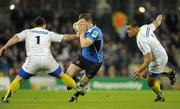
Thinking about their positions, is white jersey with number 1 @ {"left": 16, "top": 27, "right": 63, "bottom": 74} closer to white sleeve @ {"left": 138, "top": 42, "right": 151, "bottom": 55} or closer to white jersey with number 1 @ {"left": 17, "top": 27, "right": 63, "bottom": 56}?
white jersey with number 1 @ {"left": 17, "top": 27, "right": 63, "bottom": 56}

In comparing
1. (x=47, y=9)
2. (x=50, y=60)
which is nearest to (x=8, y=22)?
(x=47, y=9)

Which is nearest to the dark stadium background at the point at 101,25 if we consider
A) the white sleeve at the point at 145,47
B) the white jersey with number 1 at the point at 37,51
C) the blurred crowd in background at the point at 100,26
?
the blurred crowd in background at the point at 100,26

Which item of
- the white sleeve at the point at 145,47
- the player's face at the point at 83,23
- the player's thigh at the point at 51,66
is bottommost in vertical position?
the player's thigh at the point at 51,66

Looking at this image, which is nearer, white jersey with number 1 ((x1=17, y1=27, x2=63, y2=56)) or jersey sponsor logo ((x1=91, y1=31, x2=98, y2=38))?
white jersey with number 1 ((x1=17, y1=27, x2=63, y2=56))

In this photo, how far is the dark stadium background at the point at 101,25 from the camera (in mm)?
→ 30180

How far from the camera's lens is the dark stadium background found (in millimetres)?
30180

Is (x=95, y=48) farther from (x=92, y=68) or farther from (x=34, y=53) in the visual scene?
(x=34, y=53)

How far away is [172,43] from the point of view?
105ft

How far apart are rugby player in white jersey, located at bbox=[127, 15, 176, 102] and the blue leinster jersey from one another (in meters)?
0.88

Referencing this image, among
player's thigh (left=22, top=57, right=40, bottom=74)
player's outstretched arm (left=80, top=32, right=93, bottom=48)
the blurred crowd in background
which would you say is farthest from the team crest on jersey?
the blurred crowd in background

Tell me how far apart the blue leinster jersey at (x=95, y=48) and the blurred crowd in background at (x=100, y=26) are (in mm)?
9818

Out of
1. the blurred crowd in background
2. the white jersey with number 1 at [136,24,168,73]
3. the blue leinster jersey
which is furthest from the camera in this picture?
the blurred crowd in background

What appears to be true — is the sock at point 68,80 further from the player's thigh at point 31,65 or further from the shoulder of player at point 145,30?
the shoulder of player at point 145,30

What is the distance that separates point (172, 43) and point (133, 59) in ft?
7.25
